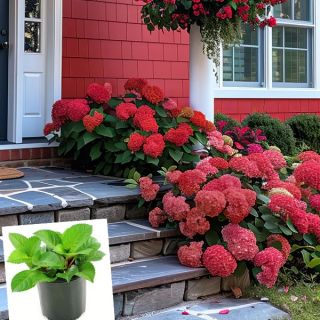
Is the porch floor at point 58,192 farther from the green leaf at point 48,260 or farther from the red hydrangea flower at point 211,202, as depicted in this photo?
the green leaf at point 48,260

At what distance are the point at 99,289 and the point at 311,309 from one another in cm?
171

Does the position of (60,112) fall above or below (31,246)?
above

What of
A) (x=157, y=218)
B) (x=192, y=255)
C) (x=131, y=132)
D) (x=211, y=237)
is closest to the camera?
(x=192, y=255)

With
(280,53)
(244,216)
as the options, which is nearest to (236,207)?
(244,216)

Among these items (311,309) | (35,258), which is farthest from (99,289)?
(311,309)

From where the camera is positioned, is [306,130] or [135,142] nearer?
[135,142]

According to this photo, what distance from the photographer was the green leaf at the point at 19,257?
1644 mm

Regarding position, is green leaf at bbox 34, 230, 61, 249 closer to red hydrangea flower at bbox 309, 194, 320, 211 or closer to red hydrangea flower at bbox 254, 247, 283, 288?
red hydrangea flower at bbox 254, 247, 283, 288

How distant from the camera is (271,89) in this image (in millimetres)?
6926

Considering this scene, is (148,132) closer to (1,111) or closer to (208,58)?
(208,58)

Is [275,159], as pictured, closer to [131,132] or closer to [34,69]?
[131,132]

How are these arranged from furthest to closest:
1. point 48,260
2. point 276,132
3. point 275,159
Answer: point 276,132, point 275,159, point 48,260

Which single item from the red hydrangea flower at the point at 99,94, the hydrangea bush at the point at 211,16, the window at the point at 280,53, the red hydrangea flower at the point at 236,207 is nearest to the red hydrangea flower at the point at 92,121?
the red hydrangea flower at the point at 99,94

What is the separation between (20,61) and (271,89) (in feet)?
10.1
